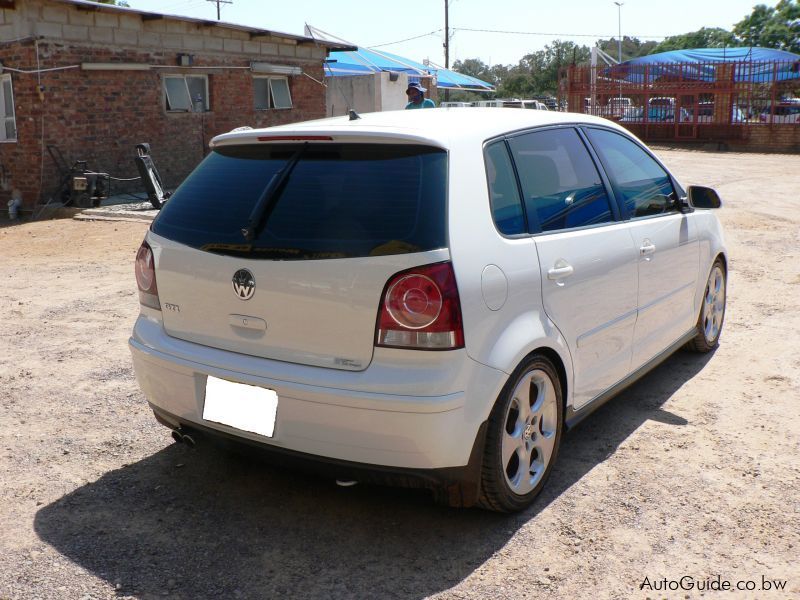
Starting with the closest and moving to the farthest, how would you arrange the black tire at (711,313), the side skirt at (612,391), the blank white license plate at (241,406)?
the blank white license plate at (241,406), the side skirt at (612,391), the black tire at (711,313)

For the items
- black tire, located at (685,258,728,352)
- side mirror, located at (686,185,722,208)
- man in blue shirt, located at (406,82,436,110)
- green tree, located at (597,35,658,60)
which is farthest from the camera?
green tree, located at (597,35,658,60)

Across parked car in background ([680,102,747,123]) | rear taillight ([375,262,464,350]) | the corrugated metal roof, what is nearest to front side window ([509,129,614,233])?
rear taillight ([375,262,464,350])

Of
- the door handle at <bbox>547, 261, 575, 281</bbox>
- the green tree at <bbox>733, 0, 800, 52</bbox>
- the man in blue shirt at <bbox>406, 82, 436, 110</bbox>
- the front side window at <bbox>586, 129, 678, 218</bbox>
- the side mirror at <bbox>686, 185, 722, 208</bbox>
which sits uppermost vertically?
the green tree at <bbox>733, 0, 800, 52</bbox>

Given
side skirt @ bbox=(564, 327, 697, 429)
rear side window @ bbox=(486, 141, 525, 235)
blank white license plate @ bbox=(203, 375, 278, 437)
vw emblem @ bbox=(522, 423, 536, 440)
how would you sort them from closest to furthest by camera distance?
blank white license plate @ bbox=(203, 375, 278, 437), rear side window @ bbox=(486, 141, 525, 235), vw emblem @ bbox=(522, 423, 536, 440), side skirt @ bbox=(564, 327, 697, 429)

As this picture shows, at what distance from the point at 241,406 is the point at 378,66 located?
87.9ft

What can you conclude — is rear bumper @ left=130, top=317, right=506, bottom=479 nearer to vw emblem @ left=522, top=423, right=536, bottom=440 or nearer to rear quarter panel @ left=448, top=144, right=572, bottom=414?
rear quarter panel @ left=448, top=144, right=572, bottom=414

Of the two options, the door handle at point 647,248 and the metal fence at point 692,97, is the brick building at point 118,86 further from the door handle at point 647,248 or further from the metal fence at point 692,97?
the metal fence at point 692,97

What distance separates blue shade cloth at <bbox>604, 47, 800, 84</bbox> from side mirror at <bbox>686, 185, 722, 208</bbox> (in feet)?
84.9

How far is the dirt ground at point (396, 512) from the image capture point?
3.11 m

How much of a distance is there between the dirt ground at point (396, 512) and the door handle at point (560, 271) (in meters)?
0.98

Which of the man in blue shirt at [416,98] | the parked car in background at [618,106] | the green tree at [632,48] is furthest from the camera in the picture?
the green tree at [632,48]

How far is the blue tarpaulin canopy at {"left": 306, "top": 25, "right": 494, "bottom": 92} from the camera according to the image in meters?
26.8

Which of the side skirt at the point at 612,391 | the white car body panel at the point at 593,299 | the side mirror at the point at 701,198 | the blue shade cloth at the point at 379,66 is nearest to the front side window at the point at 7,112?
the blue shade cloth at the point at 379,66

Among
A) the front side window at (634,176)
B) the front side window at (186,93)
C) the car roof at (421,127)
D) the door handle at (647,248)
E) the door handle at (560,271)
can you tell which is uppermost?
the front side window at (186,93)
